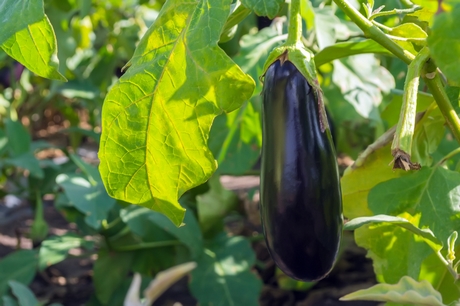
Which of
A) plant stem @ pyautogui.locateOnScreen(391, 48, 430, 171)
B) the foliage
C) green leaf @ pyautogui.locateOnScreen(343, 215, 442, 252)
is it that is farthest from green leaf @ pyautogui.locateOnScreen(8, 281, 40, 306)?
plant stem @ pyautogui.locateOnScreen(391, 48, 430, 171)

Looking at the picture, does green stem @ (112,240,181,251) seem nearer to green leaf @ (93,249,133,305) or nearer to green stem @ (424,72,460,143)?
green leaf @ (93,249,133,305)

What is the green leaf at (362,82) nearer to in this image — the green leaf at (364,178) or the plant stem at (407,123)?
the green leaf at (364,178)

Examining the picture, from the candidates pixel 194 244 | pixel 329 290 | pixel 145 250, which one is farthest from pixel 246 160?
pixel 329 290

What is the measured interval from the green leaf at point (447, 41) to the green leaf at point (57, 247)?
1056mm

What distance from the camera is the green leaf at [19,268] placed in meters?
1.42

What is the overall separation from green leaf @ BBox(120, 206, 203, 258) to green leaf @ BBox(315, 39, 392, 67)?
603mm

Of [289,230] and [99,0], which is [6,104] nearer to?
[99,0]

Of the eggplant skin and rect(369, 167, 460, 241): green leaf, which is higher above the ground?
the eggplant skin

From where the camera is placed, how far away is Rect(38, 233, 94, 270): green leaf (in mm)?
1338

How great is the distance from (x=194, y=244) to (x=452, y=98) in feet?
2.49

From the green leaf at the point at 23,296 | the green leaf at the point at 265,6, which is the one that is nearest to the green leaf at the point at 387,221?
the green leaf at the point at 265,6

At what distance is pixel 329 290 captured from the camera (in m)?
1.57

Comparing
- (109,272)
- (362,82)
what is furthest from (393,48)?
(109,272)

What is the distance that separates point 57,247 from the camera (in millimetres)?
1387
